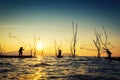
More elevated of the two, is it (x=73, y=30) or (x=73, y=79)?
(x=73, y=30)

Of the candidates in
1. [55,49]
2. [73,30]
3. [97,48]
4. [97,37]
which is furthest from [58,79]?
[55,49]

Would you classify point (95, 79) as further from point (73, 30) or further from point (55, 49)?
point (55, 49)

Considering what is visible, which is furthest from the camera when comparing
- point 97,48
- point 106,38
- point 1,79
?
point 97,48

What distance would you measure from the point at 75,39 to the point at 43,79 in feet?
397

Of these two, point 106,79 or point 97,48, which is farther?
point 97,48

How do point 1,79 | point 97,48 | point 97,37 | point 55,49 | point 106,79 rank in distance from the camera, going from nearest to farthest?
1. point 1,79
2. point 106,79
3. point 97,37
4. point 97,48
5. point 55,49

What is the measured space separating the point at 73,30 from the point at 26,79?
11861 cm

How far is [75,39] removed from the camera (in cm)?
13550

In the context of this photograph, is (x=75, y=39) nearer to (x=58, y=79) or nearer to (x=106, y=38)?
(x=106, y=38)

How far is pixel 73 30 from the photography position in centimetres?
13262

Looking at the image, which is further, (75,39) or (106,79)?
(75,39)

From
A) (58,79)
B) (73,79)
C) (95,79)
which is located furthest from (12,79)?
(95,79)

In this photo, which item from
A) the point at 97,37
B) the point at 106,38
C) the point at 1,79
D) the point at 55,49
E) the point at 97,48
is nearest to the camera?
the point at 1,79

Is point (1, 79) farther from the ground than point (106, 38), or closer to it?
closer to it
